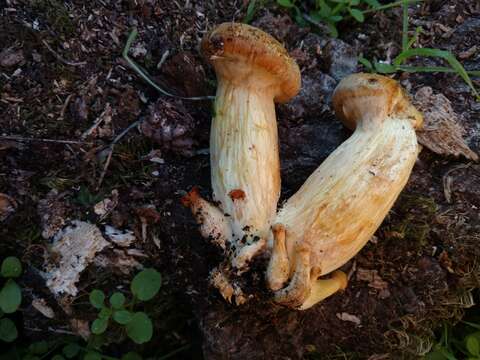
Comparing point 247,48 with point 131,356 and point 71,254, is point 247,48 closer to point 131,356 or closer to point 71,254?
point 71,254

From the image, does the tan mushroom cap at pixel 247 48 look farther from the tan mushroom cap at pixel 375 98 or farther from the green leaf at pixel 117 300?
the green leaf at pixel 117 300

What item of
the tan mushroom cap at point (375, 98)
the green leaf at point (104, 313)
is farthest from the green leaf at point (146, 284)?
the tan mushroom cap at point (375, 98)

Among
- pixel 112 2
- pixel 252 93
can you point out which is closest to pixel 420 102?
pixel 252 93

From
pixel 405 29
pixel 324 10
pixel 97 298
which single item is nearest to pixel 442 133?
pixel 405 29

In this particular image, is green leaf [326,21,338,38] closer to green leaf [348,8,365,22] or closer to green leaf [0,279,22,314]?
green leaf [348,8,365,22]

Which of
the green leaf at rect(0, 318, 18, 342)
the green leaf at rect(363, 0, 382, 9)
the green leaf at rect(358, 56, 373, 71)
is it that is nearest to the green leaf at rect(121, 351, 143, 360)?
the green leaf at rect(0, 318, 18, 342)
